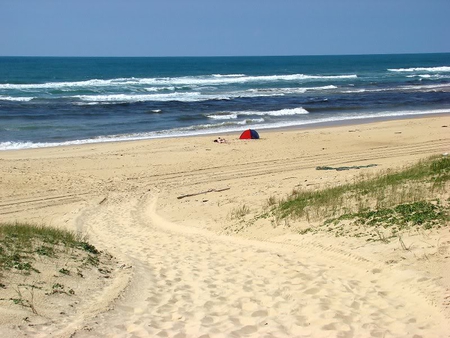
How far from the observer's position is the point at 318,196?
10180 mm

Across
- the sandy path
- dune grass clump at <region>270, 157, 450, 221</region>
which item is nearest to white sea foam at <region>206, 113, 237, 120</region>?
dune grass clump at <region>270, 157, 450, 221</region>

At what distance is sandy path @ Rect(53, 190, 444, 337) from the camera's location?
5125mm

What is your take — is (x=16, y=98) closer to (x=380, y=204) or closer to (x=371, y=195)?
(x=371, y=195)

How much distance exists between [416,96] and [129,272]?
4190 cm

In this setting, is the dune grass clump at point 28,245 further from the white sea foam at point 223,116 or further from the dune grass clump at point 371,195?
the white sea foam at point 223,116

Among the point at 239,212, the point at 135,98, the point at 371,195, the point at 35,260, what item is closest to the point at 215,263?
the point at 35,260

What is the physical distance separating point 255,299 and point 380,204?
145 inches

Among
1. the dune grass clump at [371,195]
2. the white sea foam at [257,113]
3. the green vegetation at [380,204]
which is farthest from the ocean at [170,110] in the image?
the green vegetation at [380,204]

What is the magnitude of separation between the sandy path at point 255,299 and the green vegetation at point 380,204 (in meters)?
1.00

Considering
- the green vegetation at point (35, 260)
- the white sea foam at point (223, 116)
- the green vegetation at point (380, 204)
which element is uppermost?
the white sea foam at point (223, 116)

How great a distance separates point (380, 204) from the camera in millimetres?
8820

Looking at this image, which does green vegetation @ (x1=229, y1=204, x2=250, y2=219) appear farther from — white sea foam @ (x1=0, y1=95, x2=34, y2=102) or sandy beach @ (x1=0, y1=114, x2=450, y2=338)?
white sea foam @ (x1=0, y1=95, x2=34, y2=102)

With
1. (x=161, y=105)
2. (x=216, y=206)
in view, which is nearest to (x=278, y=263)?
(x=216, y=206)

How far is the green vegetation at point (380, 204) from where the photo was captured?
780 centimetres
